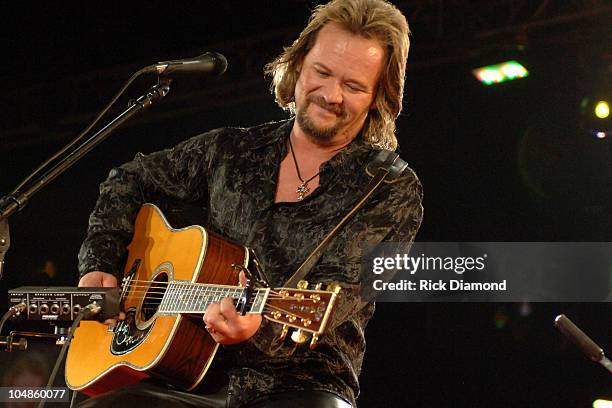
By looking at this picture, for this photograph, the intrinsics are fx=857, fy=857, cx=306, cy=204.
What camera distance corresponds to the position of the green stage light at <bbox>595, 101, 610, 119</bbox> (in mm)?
6059

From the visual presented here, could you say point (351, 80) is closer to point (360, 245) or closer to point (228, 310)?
point (360, 245)

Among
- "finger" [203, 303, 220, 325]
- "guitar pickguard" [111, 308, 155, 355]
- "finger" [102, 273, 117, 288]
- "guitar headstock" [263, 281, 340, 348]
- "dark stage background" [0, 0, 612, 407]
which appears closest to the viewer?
"guitar headstock" [263, 281, 340, 348]

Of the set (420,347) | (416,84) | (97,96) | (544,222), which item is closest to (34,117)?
(97,96)

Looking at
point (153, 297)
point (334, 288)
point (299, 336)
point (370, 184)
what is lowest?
point (299, 336)

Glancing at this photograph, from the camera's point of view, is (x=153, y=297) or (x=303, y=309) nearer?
(x=303, y=309)

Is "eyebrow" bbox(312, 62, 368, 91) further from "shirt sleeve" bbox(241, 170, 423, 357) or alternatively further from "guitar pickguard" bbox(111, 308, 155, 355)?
"guitar pickguard" bbox(111, 308, 155, 355)

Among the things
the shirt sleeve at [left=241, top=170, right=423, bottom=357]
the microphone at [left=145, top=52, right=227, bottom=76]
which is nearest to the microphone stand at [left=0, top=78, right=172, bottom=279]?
the microphone at [left=145, top=52, right=227, bottom=76]

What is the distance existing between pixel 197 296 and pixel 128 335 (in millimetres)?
384

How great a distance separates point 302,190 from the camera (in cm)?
299

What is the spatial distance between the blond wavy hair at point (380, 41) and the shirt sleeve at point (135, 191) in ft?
1.79

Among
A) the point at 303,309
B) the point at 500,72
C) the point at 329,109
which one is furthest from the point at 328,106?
the point at 500,72

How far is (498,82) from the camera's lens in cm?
634

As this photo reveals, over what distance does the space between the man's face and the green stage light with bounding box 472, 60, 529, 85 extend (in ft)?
11.0

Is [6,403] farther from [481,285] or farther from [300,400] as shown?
[481,285]
